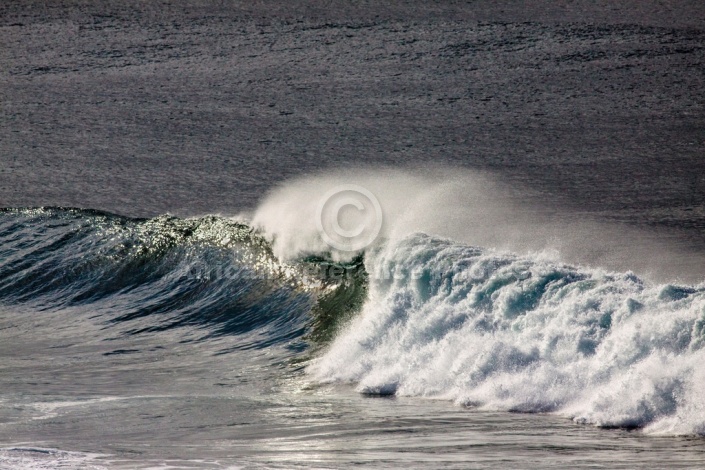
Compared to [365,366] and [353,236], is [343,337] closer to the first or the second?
[365,366]

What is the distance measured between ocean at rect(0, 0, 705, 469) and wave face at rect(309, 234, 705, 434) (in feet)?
0.11

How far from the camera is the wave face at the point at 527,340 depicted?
11.3m

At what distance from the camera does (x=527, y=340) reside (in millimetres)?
12820

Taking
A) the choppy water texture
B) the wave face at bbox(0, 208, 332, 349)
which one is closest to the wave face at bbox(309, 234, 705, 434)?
the choppy water texture

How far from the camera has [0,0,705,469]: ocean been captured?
1166 centimetres

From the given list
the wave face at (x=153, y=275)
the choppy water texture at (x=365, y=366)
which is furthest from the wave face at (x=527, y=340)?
the wave face at (x=153, y=275)

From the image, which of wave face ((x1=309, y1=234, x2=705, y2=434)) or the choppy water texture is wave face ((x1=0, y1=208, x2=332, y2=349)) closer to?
the choppy water texture

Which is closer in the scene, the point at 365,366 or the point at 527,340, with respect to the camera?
the point at 527,340

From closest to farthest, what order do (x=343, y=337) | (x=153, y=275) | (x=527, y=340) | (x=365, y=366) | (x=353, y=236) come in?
(x=527, y=340) < (x=365, y=366) < (x=343, y=337) < (x=353, y=236) < (x=153, y=275)

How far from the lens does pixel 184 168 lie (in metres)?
26.8

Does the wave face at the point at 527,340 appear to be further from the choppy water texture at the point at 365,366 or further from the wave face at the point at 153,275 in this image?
the wave face at the point at 153,275

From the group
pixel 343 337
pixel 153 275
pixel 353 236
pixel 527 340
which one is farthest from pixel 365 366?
pixel 153 275

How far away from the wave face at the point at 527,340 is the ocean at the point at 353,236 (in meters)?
0.03

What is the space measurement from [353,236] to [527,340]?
564 cm
